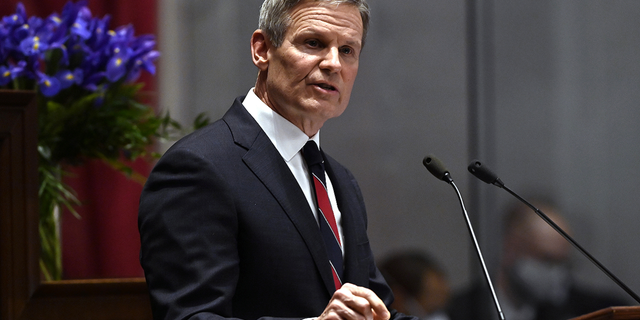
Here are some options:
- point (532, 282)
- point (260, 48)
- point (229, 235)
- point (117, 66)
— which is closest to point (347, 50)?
point (260, 48)

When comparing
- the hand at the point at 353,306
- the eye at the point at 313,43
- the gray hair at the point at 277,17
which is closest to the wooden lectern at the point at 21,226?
the gray hair at the point at 277,17

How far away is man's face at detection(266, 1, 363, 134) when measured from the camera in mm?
1453

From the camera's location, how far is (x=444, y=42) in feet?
12.1

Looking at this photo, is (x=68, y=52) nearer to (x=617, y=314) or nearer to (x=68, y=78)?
(x=68, y=78)

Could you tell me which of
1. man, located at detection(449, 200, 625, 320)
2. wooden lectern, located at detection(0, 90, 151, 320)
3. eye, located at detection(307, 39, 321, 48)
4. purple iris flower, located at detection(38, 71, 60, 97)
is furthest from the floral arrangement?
man, located at detection(449, 200, 625, 320)

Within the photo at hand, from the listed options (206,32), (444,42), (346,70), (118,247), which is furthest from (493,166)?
(346,70)

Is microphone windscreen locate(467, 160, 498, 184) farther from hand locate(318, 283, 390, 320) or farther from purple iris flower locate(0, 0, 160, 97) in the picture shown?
purple iris flower locate(0, 0, 160, 97)

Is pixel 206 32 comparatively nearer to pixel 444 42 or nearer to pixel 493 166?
pixel 444 42

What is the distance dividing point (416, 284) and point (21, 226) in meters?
1.92

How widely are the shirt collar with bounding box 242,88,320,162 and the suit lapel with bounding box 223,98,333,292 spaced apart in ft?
0.10

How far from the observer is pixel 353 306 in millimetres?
1081

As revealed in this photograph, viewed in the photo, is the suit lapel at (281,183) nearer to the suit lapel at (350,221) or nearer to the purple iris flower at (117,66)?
the suit lapel at (350,221)

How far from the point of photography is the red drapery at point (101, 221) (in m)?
2.92

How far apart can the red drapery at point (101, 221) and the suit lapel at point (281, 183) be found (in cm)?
168
